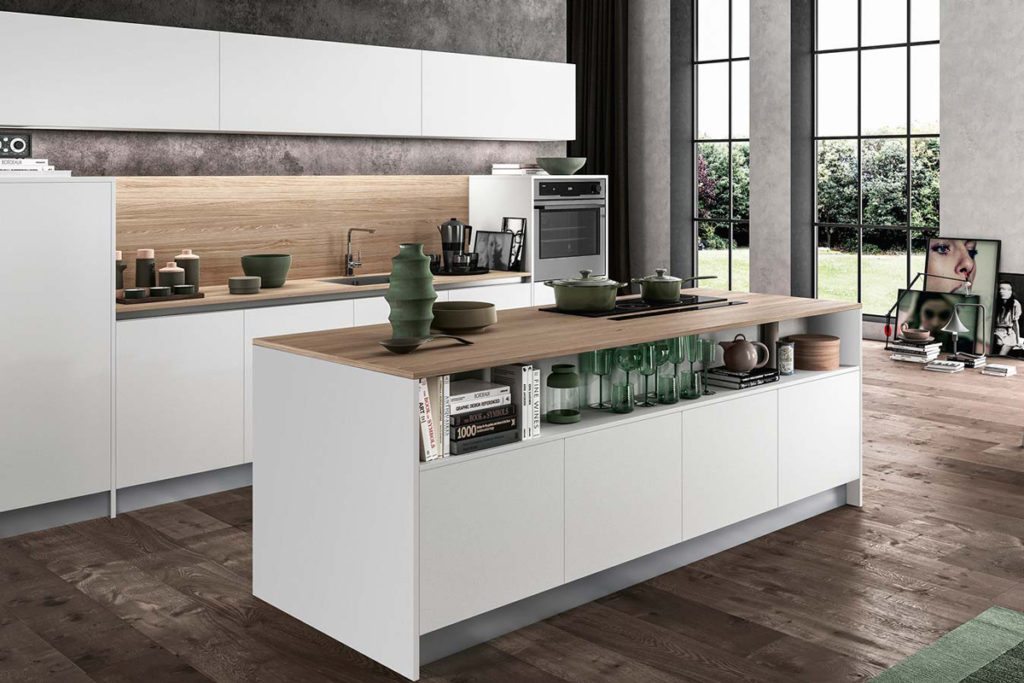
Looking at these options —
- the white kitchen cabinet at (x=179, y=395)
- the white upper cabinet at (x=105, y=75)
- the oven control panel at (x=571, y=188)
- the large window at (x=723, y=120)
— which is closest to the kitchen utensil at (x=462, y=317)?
the white kitchen cabinet at (x=179, y=395)

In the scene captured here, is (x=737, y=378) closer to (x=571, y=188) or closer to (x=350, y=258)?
(x=350, y=258)

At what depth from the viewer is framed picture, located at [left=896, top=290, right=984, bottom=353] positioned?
863 centimetres

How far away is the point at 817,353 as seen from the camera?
4770 mm

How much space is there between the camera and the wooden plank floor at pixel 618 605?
335 centimetres

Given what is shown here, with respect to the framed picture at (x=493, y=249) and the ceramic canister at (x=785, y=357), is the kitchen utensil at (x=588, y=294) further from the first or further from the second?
the framed picture at (x=493, y=249)

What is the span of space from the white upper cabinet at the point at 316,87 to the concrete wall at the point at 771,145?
4.51 m

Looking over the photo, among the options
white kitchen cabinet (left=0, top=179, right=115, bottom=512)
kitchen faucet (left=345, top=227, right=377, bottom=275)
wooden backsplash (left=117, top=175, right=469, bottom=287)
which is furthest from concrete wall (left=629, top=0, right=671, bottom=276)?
white kitchen cabinet (left=0, top=179, right=115, bottom=512)

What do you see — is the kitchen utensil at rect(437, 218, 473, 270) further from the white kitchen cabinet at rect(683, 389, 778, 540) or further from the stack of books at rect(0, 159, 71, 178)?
the white kitchen cabinet at rect(683, 389, 778, 540)

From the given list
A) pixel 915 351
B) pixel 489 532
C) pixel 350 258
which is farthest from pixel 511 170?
pixel 489 532

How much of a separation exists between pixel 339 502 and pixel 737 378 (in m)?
1.77

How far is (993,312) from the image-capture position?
8.71 metres

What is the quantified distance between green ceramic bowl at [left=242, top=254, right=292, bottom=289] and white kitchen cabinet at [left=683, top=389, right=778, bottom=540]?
2.70m

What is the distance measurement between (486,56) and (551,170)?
87 cm

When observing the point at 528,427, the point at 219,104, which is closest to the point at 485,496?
the point at 528,427
